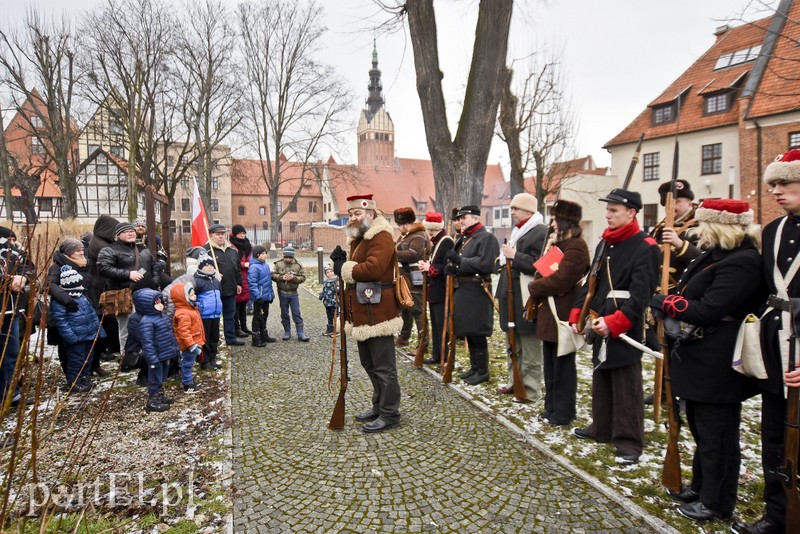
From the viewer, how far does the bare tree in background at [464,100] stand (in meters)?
7.88

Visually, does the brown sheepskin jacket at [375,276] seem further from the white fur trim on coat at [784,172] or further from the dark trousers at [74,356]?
the dark trousers at [74,356]

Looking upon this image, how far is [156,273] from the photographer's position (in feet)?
19.5

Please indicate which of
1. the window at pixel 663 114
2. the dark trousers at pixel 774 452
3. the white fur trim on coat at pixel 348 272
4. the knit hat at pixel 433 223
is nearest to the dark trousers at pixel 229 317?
the knit hat at pixel 433 223

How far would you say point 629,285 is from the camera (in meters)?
3.70

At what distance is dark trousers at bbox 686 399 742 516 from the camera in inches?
115

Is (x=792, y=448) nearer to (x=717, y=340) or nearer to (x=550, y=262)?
(x=717, y=340)

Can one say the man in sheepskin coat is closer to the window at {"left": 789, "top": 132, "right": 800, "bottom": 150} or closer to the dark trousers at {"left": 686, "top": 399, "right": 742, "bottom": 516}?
the dark trousers at {"left": 686, "top": 399, "right": 742, "bottom": 516}

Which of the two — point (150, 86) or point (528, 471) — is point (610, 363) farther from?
point (150, 86)

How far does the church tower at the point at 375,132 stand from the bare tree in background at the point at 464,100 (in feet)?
231

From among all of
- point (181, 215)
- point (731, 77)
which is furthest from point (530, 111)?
point (181, 215)

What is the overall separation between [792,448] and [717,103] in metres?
27.0

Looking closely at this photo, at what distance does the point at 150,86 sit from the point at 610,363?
20.1m

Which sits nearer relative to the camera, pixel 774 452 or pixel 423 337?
pixel 774 452

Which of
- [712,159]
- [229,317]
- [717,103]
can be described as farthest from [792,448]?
[717,103]
